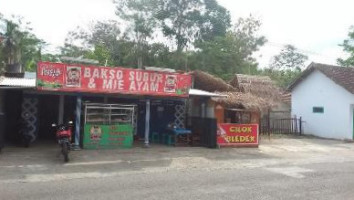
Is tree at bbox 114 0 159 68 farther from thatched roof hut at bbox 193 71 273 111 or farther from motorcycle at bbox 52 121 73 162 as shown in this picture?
motorcycle at bbox 52 121 73 162

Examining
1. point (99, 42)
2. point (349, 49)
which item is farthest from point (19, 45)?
point (349, 49)

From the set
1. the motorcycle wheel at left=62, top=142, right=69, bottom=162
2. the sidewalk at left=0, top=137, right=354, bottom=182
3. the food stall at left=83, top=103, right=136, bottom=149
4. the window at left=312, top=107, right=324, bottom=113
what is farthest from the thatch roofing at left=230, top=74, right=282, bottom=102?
the motorcycle wheel at left=62, top=142, right=69, bottom=162

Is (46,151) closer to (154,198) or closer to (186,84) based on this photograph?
(186,84)

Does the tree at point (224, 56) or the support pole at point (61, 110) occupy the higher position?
the tree at point (224, 56)

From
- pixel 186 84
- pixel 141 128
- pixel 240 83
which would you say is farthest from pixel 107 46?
pixel 186 84

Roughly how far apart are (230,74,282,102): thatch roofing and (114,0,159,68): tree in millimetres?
16425

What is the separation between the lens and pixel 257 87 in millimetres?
24719

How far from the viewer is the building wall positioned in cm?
2447

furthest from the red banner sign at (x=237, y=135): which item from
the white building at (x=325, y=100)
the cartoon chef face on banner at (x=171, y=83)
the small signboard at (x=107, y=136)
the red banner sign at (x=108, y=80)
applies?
the white building at (x=325, y=100)

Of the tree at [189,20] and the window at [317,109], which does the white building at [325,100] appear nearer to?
the window at [317,109]

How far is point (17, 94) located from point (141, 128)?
5762 millimetres

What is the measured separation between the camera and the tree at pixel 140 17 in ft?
131

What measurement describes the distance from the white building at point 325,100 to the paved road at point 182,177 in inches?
368

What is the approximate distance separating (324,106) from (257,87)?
4.89m
